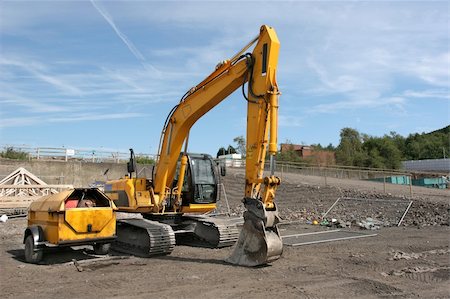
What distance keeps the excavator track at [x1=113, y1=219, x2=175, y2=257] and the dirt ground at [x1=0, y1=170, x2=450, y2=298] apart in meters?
0.28

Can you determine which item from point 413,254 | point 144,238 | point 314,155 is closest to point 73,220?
point 144,238

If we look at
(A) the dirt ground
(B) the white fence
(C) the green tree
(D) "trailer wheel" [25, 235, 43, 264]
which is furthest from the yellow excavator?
(B) the white fence

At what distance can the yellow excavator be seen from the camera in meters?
8.41

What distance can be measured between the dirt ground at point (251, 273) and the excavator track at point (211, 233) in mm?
315

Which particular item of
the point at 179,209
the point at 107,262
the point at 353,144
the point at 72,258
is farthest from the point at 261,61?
the point at 353,144

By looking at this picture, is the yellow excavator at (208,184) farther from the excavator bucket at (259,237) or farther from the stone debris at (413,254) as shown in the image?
the stone debris at (413,254)

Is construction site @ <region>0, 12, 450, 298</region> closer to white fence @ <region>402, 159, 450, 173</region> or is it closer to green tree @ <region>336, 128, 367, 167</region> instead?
green tree @ <region>336, 128, 367, 167</region>

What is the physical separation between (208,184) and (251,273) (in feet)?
13.5

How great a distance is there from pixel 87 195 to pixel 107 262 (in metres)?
1.70

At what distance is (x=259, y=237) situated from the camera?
8.22m

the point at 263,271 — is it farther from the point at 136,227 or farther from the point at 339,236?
the point at 339,236

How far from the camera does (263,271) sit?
8.10 m

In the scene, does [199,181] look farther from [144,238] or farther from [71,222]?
[71,222]

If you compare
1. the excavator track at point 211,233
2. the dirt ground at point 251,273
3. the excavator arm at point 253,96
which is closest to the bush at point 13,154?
the dirt ground at point 251,273
